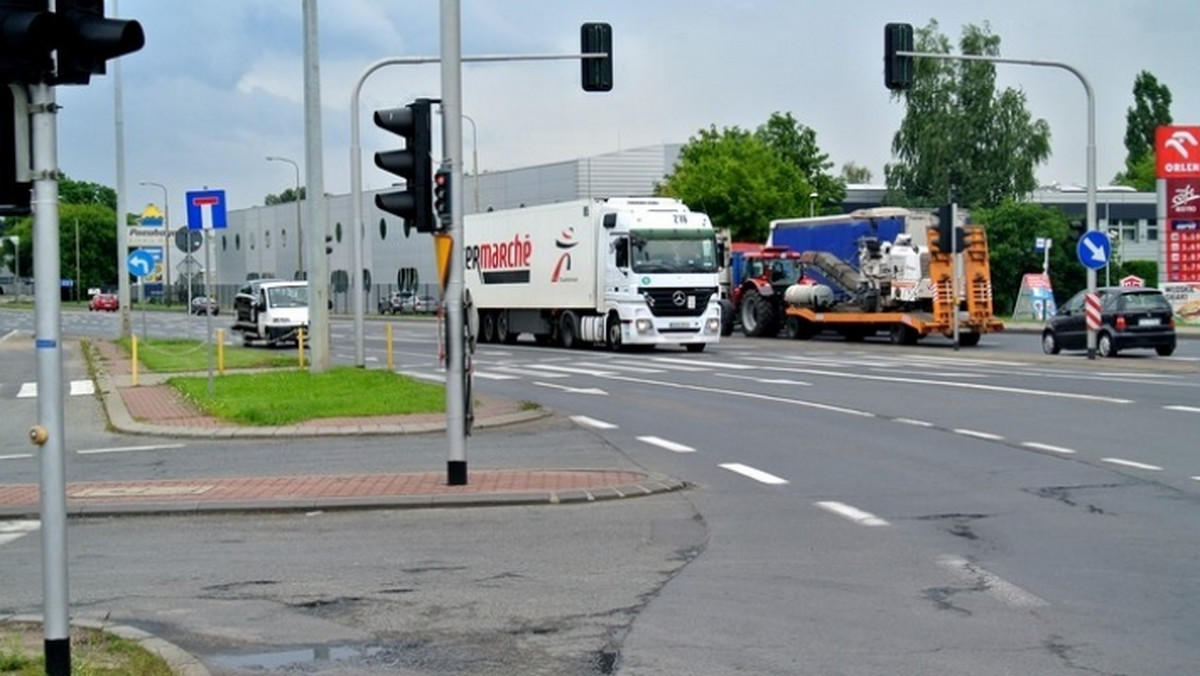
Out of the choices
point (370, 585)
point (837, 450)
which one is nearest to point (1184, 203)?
point (837, 450)

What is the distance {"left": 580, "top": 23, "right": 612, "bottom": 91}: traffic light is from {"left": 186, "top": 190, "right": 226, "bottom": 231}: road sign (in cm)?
693

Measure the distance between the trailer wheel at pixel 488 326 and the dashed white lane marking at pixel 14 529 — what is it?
37.9m

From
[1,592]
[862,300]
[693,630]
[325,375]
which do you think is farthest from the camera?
[862,300]

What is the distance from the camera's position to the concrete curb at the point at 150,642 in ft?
23.7

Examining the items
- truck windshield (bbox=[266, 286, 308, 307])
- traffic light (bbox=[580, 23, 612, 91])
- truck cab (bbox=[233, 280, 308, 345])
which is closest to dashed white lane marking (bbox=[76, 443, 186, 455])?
traffic light (bbox=[580, 23, 612, 91])

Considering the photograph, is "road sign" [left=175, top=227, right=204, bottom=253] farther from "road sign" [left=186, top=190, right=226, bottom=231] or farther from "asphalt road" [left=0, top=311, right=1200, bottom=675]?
"asphalt road" [left=0, top=311, right=1200, bottom=675]

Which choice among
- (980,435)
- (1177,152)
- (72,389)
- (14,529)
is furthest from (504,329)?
(14,529)

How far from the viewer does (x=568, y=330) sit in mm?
44875

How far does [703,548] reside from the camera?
10.9m

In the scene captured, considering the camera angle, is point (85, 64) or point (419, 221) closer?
point (85, 64)

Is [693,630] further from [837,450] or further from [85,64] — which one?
[837,450]

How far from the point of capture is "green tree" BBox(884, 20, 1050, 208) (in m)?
87.5

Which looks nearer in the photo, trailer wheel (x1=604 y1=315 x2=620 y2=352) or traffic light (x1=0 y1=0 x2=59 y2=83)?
traffic light (x1=0 y1=0 x2=59 y2=83)

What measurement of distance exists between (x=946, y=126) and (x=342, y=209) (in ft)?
143
